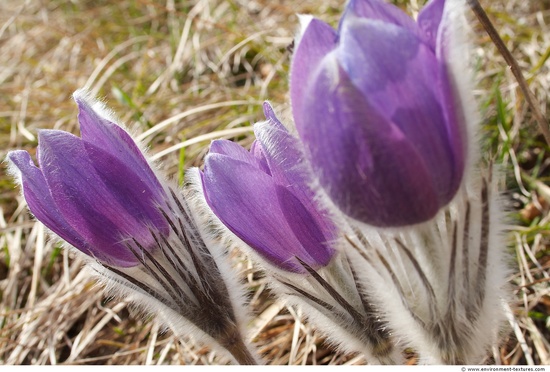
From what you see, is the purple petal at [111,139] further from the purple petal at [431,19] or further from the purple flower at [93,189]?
the purple petal at [431,19]

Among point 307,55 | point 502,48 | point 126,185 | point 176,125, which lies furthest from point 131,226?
point 176,125

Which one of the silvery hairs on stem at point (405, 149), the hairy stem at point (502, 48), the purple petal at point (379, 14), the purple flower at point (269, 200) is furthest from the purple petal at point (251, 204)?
the hairy stem at point (502, 48)

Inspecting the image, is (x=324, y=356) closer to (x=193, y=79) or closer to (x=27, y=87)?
(x=193, y=79)

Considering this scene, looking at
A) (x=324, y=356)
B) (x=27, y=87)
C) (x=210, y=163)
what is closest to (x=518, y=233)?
(x=324, y=356)

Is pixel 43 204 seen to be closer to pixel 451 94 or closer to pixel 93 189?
pixel 93 189

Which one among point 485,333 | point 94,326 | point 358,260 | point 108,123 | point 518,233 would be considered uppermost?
point 108,123

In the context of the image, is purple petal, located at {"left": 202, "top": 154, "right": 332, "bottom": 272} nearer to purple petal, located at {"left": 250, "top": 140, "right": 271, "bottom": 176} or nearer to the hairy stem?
purple petal, located at {"left": 250, "top": 140, "right": 271, "bottom": 176}
